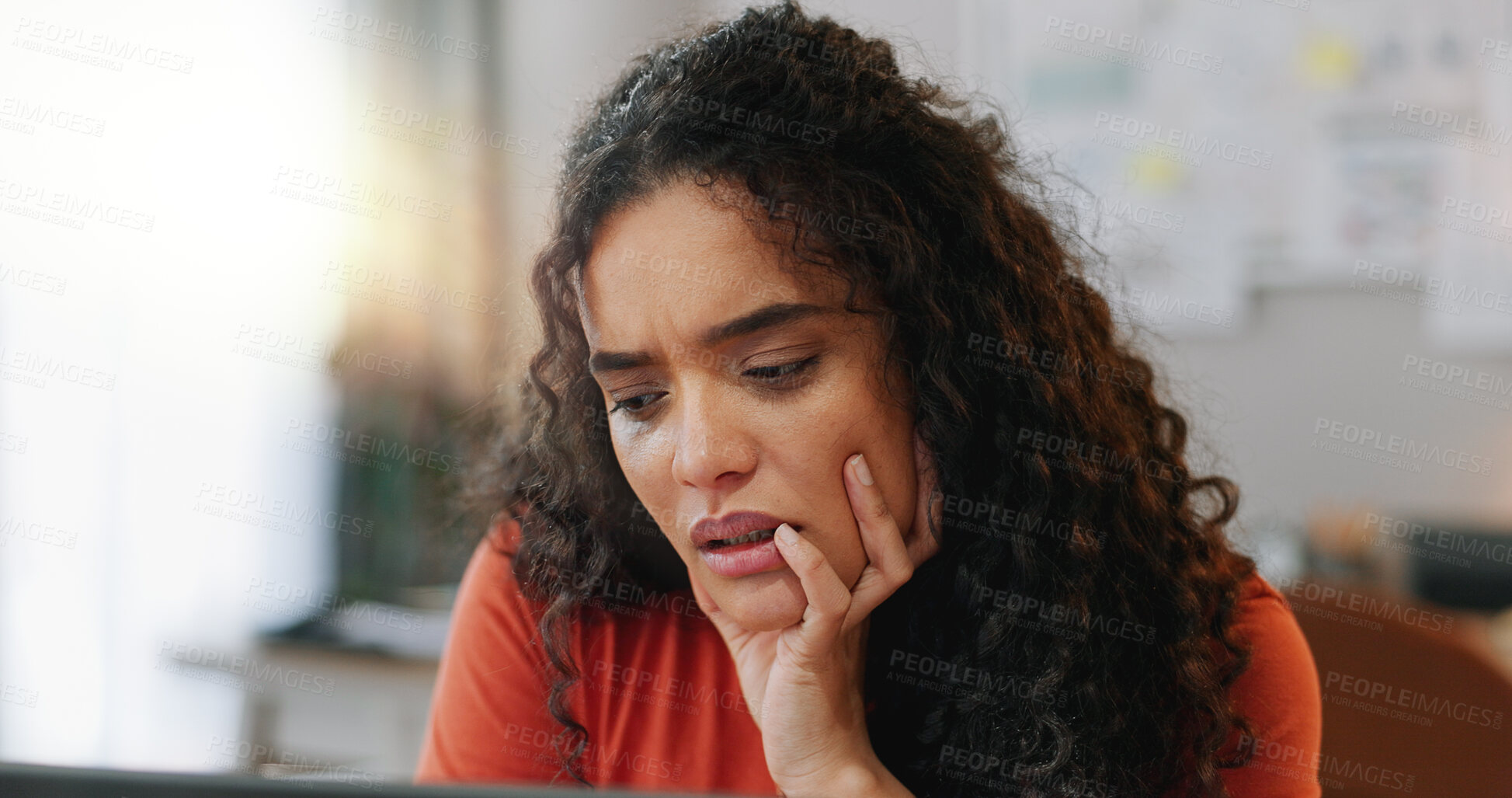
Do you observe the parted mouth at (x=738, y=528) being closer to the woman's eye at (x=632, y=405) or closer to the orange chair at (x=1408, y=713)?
the woman's eye at (x=632, y=405)

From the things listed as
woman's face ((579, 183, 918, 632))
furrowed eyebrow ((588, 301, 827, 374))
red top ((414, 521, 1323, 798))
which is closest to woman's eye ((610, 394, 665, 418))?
woman's face ((579, 183, 918, 632))

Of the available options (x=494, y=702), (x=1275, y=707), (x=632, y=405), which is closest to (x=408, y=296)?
(x=494, y=702)

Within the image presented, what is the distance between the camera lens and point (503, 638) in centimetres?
125

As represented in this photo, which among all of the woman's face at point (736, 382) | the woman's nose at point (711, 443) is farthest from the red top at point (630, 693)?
the woman's nose at point (711, 443)

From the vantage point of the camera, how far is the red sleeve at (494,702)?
1.22m

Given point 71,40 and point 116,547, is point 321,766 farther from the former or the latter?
point 71,40

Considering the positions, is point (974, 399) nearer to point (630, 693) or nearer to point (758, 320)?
point (758, 320)

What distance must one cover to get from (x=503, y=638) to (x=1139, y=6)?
2.63 m

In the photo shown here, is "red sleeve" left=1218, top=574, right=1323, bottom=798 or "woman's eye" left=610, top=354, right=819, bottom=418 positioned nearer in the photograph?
"woman's eye" left=610, top=354, right=819, bottom=418

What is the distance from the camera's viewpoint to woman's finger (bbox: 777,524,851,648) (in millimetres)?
973

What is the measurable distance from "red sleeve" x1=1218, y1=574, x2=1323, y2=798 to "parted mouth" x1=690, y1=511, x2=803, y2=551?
540 mm

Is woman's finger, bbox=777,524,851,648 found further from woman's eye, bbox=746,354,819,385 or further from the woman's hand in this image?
woman's eye, bbox=746,354,819,385

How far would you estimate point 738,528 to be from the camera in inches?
38.4

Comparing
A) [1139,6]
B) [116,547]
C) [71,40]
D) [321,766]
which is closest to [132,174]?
[71,40]
